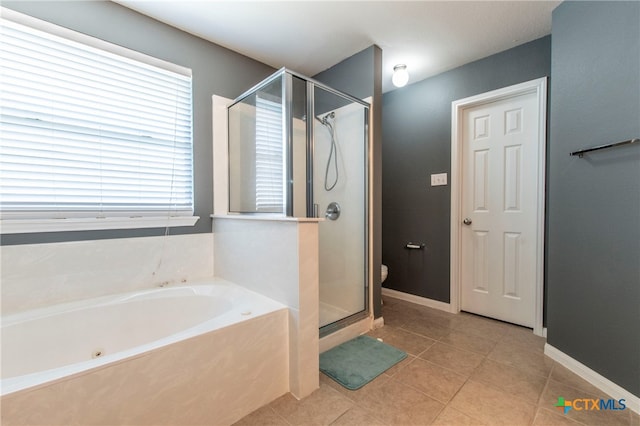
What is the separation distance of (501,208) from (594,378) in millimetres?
1298

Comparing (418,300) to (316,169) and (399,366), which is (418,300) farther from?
(316,169)

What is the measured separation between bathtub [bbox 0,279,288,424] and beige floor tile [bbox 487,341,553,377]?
4.80 ft

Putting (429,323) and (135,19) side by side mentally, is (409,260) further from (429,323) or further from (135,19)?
(135,19)

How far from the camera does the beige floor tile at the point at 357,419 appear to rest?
4.16ft

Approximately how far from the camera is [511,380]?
158 cm

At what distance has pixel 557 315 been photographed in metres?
1.76

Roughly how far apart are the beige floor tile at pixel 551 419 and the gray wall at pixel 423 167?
1340 mm

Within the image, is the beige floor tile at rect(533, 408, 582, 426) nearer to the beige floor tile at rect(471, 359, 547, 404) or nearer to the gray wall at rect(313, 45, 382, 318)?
the beige floor tile at rect(471, 359, 547, 404)

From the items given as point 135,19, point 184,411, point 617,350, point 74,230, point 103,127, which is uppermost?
point 135,19

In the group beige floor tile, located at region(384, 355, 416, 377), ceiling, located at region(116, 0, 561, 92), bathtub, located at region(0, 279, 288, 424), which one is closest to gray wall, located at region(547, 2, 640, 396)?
ceiling, located at region(116, 0, 561, 92)

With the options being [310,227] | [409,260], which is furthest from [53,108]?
[409,260]

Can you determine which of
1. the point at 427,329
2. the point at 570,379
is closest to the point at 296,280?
the point at 427,329

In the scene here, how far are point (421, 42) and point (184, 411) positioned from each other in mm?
2811

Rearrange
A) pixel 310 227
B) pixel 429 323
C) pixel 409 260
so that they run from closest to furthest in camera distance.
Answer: pixel 310 227, pixel 429 323, pixel 409 260
